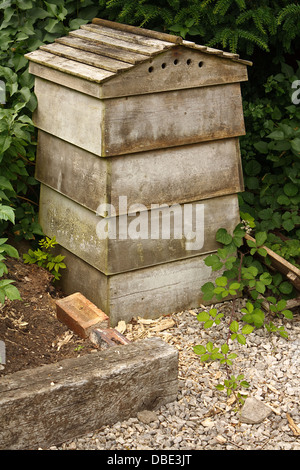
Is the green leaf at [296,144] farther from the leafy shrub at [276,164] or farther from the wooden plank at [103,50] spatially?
the wooden plank at [103,50]

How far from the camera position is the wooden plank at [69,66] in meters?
3.42

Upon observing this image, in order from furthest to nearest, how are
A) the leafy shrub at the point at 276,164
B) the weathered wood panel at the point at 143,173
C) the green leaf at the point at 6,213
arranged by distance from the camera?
the leafy shrub at the point at 276,164, the weathered wood panel at the point at 143,173, the green leaf at the point at 6,213

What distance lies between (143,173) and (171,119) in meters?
0.33

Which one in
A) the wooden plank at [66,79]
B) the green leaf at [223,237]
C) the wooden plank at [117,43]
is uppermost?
the wooden plank at [117,43]

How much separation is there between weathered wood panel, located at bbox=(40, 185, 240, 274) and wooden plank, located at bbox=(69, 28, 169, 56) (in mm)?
800

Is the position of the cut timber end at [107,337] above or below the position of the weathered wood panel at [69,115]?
below

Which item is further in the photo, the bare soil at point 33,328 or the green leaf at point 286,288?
the green leaf at point 286,288

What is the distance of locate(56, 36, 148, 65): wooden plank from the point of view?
3.47 metres

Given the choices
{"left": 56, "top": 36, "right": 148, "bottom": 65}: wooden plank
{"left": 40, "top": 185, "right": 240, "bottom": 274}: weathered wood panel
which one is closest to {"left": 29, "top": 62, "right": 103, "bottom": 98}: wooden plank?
{"left": 56, "top": 36, "right": 148, "bottom": 65}: wooden plank

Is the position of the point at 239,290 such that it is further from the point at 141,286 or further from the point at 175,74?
the point at 175,74

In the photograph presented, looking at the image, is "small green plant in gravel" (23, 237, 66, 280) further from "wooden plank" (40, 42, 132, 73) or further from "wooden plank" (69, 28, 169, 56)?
"wooden plank" (69, 28, 169, 56)

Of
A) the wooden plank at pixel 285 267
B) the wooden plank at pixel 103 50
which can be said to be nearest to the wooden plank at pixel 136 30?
the wooden plank at pixel 103 50

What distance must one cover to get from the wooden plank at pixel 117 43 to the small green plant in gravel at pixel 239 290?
1130mm

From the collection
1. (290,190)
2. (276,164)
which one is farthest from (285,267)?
(276,164)
